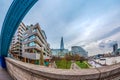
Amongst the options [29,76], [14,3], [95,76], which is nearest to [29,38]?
[14,3]

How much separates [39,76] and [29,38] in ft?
21.0

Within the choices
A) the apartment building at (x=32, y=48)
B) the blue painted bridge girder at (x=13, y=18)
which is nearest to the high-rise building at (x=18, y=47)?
the apartment building at (x=32, y=48)

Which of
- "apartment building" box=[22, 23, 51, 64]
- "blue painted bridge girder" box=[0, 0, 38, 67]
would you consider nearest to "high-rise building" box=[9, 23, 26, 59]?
"apartment building" box=[22, 23, 51, 64]

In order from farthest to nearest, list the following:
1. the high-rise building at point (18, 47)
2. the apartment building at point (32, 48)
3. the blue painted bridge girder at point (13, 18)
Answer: the high-rise building at point (18, 47)
the apartment building at point (32, 48)
the blue painted bridge girder at point (13, 18)

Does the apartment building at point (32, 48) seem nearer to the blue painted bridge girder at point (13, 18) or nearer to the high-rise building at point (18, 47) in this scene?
the blue painted bridge girder at point (13, 18)

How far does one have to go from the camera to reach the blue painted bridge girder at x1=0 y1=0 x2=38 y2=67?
20.8ft

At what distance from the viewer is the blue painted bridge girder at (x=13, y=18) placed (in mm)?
6349

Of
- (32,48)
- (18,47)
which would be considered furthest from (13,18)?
(18,47)

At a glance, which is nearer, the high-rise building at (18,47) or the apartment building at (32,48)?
the apartment building at (32,48)

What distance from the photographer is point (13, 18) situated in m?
7.53

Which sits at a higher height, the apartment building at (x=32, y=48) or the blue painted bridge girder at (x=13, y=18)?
the blue painted bridge girder at (x=13, y=18)

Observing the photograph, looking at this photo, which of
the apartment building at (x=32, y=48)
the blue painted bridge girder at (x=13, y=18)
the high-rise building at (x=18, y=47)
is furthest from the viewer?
the high-rise building at (x=18, y=47)

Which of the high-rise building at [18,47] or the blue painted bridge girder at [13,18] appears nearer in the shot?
the blue painted bridge girder at [13,18]

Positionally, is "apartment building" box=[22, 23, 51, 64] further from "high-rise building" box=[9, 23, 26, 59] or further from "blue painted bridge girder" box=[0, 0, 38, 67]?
"high-rise building" box=[9, 23, 26, 59]
